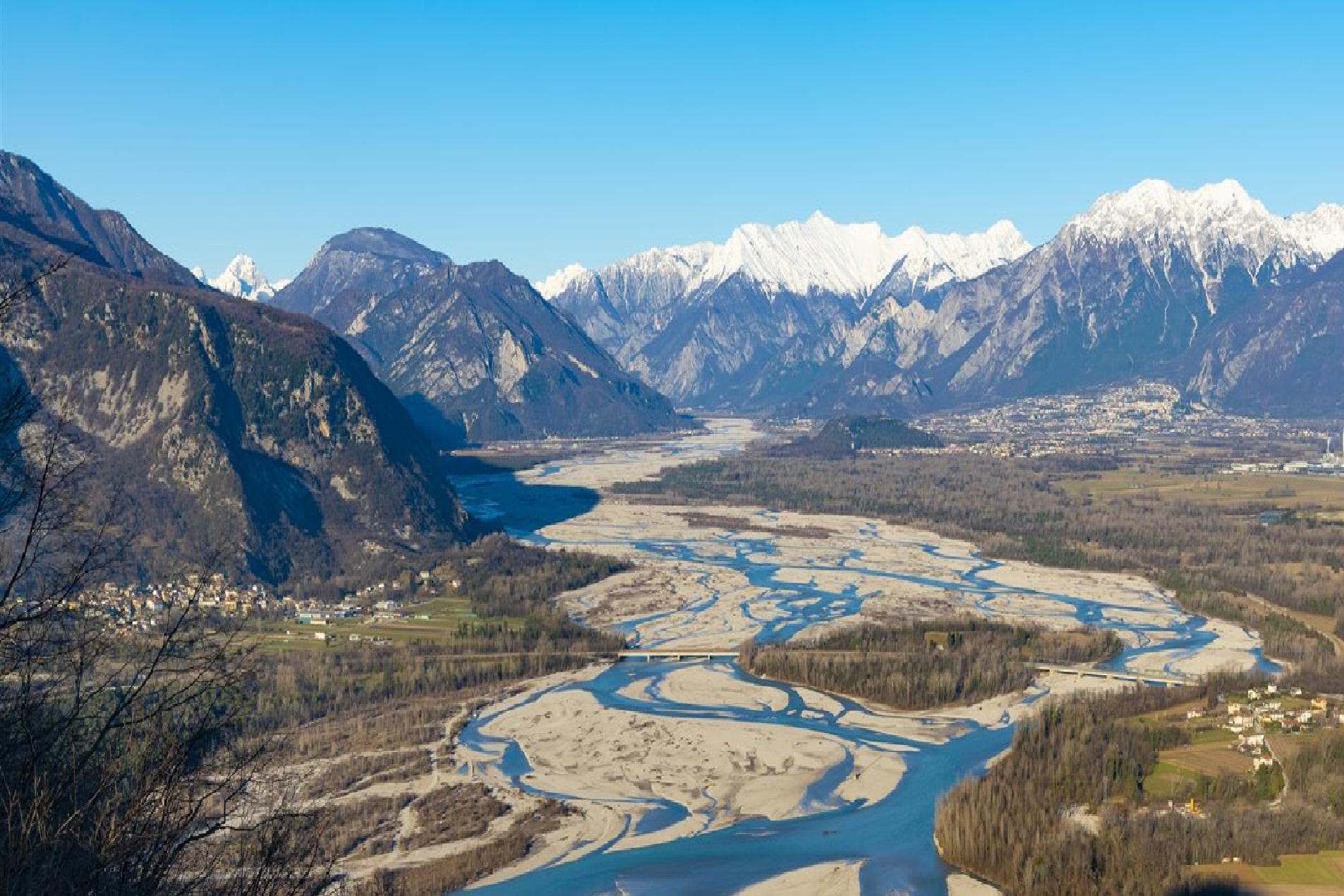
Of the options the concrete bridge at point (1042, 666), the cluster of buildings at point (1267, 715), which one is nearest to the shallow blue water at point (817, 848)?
the cluster of buildings at point (1267, 715)

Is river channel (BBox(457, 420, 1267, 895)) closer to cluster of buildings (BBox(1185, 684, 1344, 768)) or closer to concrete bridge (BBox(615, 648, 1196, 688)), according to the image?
concrete bridge (BBox(615, 648, 1196, 688))

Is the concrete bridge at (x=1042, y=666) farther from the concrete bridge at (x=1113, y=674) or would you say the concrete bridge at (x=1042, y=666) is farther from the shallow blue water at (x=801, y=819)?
the shallow blue water at (x=801, y=819)

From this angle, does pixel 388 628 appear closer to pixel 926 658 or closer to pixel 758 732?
pixel 758 732

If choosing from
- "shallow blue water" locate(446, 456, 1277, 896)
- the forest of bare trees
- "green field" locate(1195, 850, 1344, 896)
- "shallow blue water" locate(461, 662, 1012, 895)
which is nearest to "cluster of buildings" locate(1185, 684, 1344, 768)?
the forest of bare trees

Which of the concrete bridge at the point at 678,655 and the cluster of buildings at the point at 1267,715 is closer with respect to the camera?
the cluster of buildings at the point at 1267,715

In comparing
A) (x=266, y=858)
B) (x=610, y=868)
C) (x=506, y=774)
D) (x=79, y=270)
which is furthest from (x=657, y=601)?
(x=266, y=858)

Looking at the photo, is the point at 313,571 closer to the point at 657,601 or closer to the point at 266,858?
the point at 657,601

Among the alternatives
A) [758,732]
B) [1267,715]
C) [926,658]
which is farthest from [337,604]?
[1267,715]

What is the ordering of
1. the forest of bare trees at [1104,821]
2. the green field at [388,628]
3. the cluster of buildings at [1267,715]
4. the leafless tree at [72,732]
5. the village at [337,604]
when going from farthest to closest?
the village at [337,604], the green field at [388,628], the cluster of buildings at [1267,715], the forest of bare trees at [1104,821], the leafless tree at [72,732]
